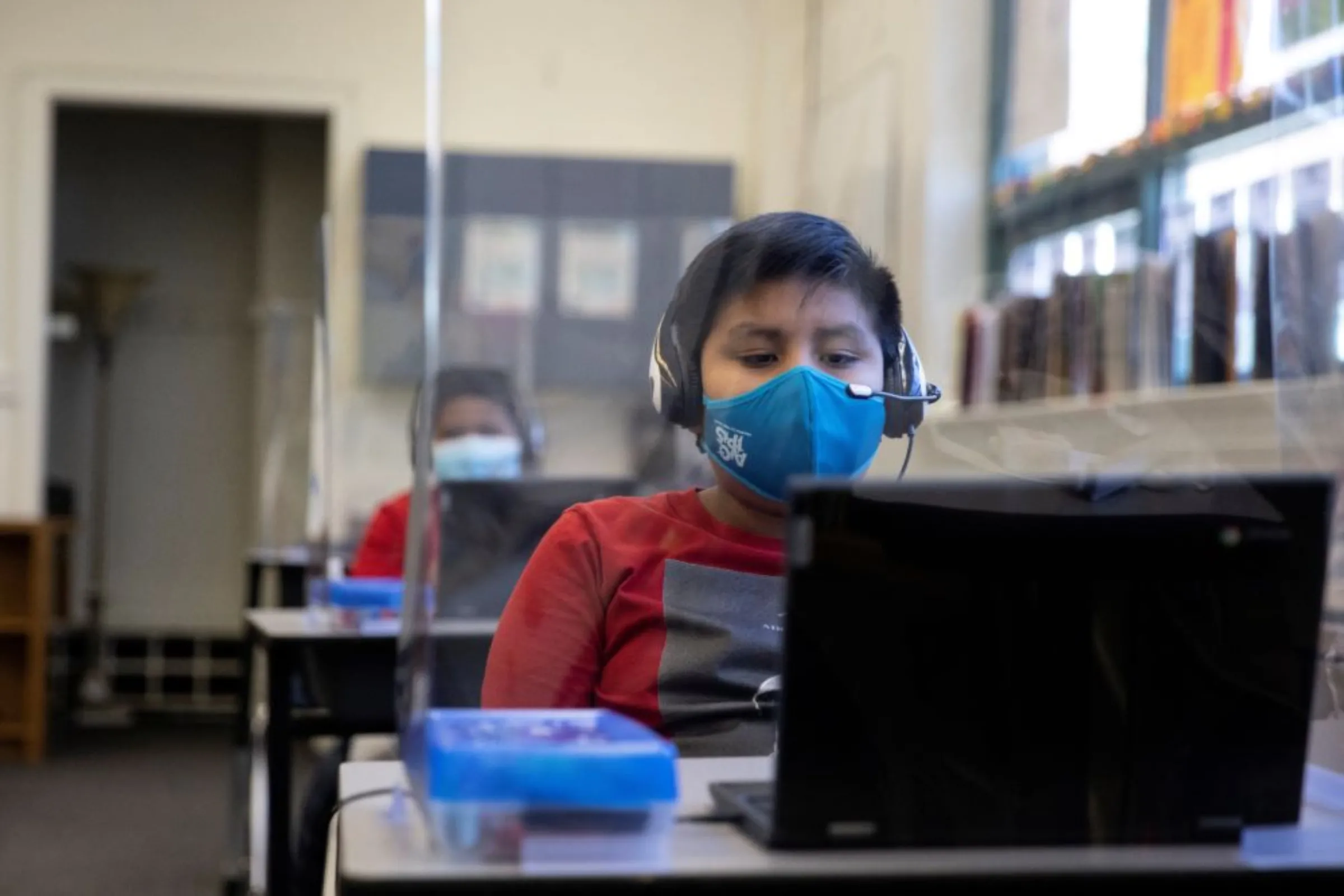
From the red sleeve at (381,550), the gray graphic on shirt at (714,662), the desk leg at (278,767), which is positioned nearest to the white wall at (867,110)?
the gray graphic on shirt at (714,662)

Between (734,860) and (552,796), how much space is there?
0.32ft

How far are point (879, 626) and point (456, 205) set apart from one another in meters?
0.49

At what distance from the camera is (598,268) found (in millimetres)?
1599

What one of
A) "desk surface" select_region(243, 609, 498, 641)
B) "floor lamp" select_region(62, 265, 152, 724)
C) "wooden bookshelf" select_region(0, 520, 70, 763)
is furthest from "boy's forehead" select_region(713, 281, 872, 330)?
"floor lamp" select_region(62, 265, 152, 724)

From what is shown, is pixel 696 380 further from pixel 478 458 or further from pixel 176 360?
pixel 176 360

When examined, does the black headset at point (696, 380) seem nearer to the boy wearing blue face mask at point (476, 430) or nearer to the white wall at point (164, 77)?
the boy wearing blue face mask at point (476, 430)

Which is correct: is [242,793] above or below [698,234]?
below

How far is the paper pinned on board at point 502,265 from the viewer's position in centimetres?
125

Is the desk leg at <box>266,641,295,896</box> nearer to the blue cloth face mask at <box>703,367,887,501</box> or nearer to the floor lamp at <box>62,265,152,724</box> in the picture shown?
the blue cloth face mask at <box>703,367,887,501</box>

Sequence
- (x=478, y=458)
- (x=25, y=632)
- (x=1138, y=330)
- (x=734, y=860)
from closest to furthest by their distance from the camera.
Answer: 1. (x=734, y=860)
2. (x=478, y=458)
3. (x=1138, y=330)
4. (x=25, y=632)

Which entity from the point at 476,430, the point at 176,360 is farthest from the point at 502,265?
the point at 176,360

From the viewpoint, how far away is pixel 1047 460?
4.15ft

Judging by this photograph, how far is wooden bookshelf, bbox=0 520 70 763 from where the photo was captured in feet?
18.7

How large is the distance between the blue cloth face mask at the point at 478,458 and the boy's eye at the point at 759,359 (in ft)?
0.62
